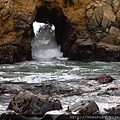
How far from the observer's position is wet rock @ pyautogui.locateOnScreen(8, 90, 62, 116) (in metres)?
8.91

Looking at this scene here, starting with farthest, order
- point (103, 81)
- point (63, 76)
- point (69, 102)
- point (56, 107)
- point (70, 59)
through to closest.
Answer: point (70, 59), point (63, 76), point (103, 81), point (69, 102), point (56, 107)

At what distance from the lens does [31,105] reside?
908 centimetres

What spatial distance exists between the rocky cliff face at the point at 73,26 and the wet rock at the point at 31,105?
52.6 ft

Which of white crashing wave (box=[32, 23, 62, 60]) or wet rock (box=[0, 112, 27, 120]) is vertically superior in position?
wet rock (box=[0, 112, 27, 120])

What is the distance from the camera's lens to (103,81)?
581 inches

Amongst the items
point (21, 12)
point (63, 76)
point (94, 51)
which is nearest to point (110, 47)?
point (94, 51)

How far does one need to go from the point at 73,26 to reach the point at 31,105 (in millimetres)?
19496

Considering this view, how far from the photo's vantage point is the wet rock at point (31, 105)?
8.91 meters

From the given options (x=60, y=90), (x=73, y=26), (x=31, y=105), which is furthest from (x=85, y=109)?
(x=73, y=26)

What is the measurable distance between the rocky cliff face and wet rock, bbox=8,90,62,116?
16039 millimetres

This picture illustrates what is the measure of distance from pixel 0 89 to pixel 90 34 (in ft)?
51.3

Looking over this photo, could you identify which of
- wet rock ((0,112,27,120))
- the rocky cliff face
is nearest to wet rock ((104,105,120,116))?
wet rock ((0,112,27,120))

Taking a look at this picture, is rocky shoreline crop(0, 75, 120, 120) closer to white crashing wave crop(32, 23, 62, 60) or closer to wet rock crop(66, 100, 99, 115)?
wet rock crop(66, 100, 99, 115)

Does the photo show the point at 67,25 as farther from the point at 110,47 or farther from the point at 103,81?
the point at 103,81
